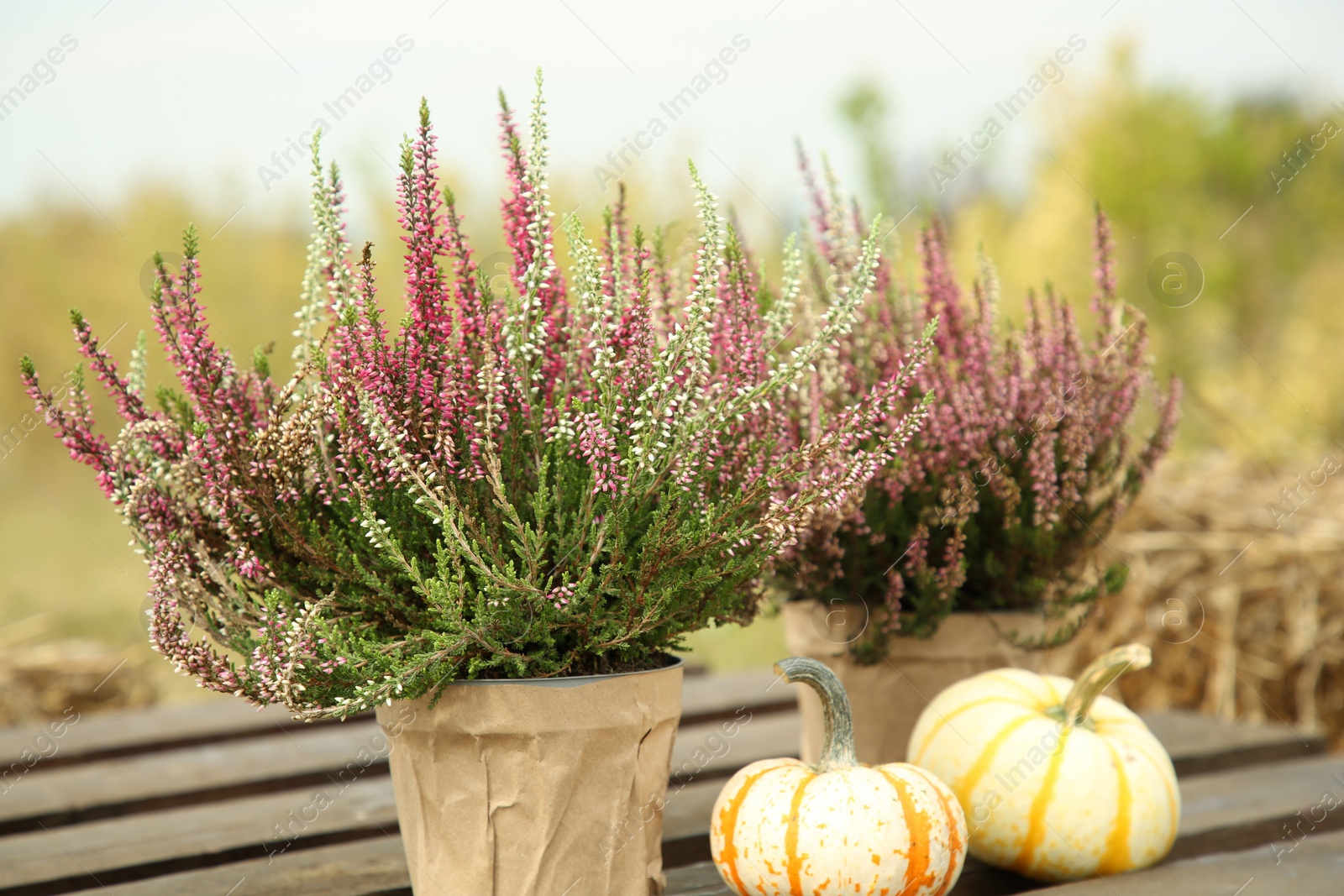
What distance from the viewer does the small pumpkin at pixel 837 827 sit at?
1.17 meters

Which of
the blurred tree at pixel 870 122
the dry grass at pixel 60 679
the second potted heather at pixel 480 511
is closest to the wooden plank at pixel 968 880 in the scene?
the second potted heather at pixel 480 511

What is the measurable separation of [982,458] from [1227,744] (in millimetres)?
790

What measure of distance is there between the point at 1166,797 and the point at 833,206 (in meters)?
0.90

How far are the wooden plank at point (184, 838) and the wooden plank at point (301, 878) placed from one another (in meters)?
0.03

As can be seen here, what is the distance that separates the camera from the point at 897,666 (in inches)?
64.0

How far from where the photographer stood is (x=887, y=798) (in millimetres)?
1193

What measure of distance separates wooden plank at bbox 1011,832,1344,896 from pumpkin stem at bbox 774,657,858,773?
0.28m

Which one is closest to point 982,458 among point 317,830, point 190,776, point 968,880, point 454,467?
point 968,880

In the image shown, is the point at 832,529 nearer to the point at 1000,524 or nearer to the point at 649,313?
the point at 1000,524

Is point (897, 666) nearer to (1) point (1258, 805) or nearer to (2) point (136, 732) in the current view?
(1) point (1258, 805)

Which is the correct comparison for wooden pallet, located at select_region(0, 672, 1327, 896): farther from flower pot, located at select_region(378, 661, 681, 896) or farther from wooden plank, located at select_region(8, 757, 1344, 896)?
flower pot, located at select_region(378, 661, 681, 896)

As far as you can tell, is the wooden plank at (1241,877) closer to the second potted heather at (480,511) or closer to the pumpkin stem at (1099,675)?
the pumpkin stem at (1099,675)

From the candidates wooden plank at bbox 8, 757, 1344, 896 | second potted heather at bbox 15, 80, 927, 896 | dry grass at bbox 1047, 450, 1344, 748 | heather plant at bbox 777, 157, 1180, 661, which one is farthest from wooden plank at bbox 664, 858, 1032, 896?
dry grass at bbox 1047, 450, 1344, 748

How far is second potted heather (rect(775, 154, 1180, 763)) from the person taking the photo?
5.02ft
